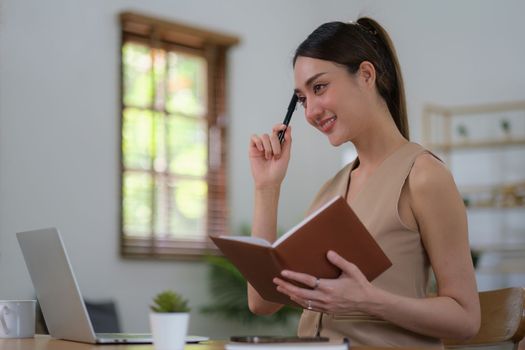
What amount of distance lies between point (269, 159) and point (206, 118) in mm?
3794

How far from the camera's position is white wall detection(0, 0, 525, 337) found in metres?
5.06

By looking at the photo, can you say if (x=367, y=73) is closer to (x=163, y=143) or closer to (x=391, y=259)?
(x=391, y=259)

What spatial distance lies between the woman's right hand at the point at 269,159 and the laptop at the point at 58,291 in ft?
1.51

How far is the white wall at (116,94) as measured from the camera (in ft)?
16.6

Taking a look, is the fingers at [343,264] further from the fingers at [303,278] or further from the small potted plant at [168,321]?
the small potted plant at [168,321]

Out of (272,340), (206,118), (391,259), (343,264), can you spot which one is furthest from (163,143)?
(272,340)

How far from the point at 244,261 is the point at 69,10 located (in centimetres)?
388

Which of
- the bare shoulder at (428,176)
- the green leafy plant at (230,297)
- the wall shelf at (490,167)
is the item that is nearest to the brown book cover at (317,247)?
the bare shoulder at (428,176)

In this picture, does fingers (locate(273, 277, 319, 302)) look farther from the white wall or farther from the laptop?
the white wall

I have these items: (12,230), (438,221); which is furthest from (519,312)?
(12,230)

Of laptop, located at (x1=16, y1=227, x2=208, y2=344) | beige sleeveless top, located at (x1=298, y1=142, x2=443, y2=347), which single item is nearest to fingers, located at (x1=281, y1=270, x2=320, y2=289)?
beige sleeveless top, located at (x1=298, y1=142, x2=443, y2=347)

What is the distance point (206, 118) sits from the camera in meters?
6.07

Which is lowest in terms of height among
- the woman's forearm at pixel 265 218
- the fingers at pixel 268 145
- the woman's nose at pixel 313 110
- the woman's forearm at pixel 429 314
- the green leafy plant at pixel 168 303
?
the woman's forearm at pixel 429 314

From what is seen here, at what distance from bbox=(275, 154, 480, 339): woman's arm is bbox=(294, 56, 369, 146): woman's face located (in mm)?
184
